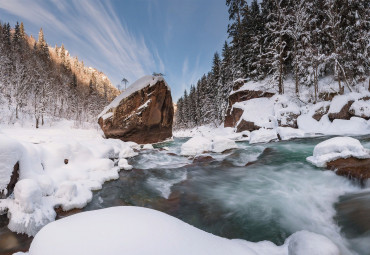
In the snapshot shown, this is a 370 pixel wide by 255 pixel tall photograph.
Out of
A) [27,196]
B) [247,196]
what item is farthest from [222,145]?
[27,196]

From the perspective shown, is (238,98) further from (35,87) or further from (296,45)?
(35,87)

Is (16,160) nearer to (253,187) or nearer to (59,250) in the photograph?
(59,250)

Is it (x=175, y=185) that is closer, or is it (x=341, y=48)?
(x=175, y=185)

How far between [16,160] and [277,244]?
531 cm

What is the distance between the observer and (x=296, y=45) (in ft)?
56.9

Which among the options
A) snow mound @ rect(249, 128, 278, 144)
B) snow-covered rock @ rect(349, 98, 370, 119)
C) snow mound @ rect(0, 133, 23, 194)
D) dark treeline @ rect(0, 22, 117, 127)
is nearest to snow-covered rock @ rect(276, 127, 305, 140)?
snow mound @ rect(249, 128, 278, 144)

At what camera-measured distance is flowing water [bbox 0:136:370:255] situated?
2.92 meters

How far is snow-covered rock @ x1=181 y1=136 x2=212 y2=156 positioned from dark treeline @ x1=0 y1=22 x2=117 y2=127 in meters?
24.8

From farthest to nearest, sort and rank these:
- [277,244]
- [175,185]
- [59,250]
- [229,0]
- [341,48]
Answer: [229,0]
[341,48]
[175,185]
[277,244]
[59,250]

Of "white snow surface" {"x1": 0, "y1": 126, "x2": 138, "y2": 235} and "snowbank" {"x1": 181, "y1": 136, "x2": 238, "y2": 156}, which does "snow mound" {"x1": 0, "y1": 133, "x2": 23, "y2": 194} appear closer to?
"white snow surface" {"x1": 0, "y1": 126, "x2": 138, "y2": 235}

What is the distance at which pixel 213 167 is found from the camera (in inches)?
266

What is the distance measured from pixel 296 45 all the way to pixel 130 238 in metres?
21.8

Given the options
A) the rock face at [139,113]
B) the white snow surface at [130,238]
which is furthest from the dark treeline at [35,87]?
the white snow surface at [130,238]

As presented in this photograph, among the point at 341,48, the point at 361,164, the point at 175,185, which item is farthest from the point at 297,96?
the point at 175,185
